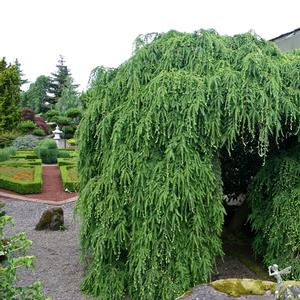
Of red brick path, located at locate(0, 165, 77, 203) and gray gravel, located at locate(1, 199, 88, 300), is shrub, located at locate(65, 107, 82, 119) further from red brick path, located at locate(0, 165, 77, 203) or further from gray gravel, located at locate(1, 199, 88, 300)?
gray gravel, located at locate(1, 199, 88, 300)

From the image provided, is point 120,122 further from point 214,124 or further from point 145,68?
point 214,124

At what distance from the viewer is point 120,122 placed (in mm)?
4961

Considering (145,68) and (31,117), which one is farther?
(31,117)

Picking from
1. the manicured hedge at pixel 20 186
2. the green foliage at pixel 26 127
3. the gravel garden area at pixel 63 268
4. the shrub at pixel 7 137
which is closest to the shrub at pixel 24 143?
the shrub at pixel 7 137

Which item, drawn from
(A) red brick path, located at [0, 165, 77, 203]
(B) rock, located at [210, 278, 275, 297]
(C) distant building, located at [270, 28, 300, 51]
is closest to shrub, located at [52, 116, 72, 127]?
(A) red brick path, located at [0, 165, 77, 203]

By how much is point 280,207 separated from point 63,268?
3.88 m

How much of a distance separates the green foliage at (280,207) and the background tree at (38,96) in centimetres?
5159

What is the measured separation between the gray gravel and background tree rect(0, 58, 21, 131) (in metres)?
17.8

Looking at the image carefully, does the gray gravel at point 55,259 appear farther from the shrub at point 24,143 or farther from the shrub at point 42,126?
the shrub at point 42,126

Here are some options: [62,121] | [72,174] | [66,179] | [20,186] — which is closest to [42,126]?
[62,121]

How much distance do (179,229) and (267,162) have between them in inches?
78.1

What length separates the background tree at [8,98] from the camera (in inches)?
1070

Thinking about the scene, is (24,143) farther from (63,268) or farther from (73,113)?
(63,268)

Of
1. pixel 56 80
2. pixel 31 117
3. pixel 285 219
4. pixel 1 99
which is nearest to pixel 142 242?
pixel 285 219
